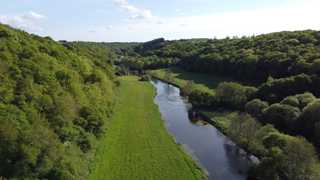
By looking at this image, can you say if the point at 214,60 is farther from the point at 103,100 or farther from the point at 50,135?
the point at 50,135

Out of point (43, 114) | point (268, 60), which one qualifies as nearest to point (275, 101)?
point (268, 60)

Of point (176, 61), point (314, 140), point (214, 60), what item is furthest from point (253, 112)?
point (176, 61)

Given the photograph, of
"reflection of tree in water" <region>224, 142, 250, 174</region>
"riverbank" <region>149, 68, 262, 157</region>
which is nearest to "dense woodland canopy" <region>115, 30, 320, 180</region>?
"riverbank" <region>149, 68, 262, 157</region>

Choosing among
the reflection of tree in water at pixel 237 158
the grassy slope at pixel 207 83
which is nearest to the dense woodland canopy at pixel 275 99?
the reflection of tree in water at pixel 237 158

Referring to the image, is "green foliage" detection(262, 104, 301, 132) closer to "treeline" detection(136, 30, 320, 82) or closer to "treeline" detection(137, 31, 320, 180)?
"treeline" detection(137, 31, 320, 180)

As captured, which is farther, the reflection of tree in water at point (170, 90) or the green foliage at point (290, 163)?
the reflection of tree in water at point (170, 90)

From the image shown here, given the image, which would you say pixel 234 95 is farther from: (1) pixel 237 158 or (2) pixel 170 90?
(2) pixel 170 90

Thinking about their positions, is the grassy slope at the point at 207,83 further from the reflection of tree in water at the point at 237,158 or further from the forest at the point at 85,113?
the reflection of tree in water at the point at 237,158
